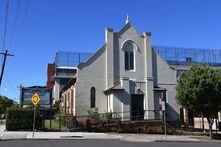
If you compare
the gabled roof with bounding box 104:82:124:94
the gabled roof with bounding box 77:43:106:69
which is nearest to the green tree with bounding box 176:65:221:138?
the gabled roof with bounding box 104:82:124:94

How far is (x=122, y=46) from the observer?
Answer: 39188 millimetres

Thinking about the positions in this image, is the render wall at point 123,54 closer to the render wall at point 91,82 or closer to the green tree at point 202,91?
the render wall at point 91,82

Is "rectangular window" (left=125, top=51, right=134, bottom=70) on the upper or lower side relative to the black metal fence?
upper

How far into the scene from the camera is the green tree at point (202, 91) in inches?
1179

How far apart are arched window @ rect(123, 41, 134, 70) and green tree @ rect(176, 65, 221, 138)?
30.2 feet

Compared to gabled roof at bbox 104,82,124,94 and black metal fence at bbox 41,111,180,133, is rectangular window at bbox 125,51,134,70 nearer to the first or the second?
gabled roof at bbox 104,82,124,94

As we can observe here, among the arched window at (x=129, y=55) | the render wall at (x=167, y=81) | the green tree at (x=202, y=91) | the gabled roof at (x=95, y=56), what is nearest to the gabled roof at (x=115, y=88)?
the arched window at (x=129, y=55)

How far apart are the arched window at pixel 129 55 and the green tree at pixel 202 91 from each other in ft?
30.2

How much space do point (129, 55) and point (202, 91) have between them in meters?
11.9

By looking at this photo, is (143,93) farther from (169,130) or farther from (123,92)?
(169,130)

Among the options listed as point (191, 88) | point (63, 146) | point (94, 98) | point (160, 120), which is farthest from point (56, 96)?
point (63, 146)

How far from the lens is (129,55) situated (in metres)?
39.7

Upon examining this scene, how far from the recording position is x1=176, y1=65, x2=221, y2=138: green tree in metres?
29.9

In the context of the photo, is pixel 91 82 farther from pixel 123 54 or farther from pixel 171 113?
pixel 171 113
